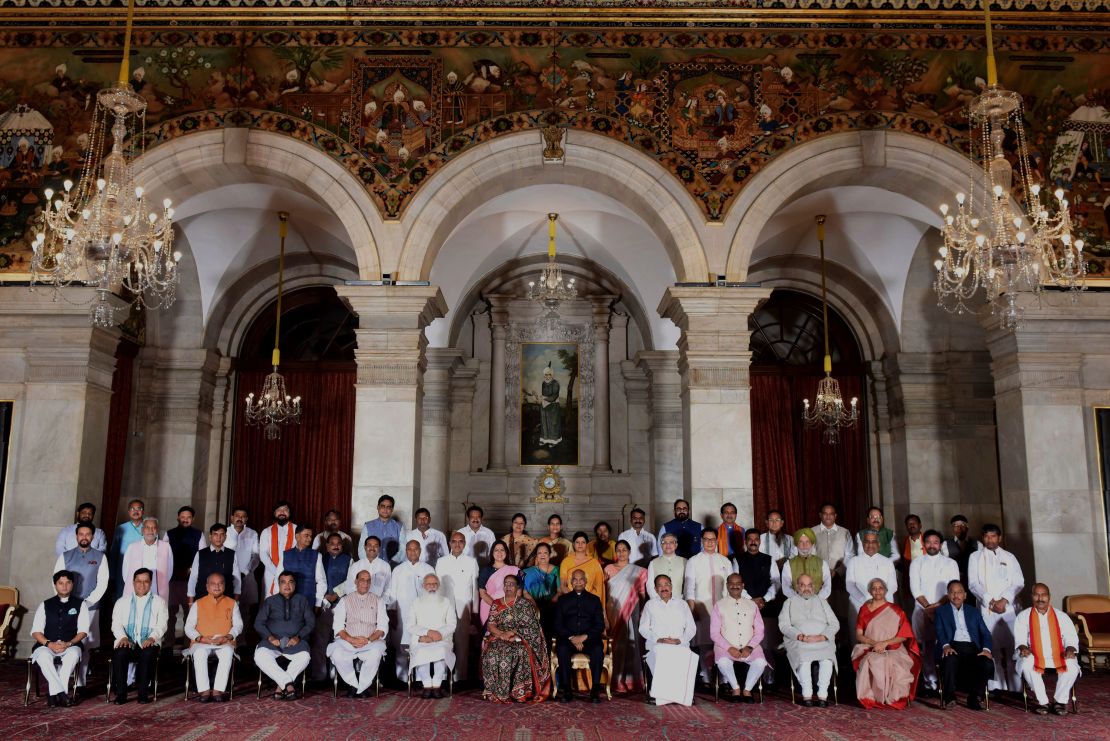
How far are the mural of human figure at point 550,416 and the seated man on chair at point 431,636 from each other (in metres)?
5.56

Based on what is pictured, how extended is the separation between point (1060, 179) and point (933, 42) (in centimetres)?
181

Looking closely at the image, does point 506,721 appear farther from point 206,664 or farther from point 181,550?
point 181,550

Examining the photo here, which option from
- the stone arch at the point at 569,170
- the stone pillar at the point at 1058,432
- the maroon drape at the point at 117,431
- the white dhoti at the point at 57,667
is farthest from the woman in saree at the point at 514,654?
the maroon drape at the point at 117,431

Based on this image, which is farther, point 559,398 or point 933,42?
point 559,398

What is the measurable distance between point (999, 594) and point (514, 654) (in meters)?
4.02

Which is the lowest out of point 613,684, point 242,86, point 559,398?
point 613,684

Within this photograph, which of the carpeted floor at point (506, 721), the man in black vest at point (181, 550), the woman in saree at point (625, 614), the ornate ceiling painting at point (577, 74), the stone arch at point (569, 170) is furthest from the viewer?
the ornate ceiling painting at point (577, 74)

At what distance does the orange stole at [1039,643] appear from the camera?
21.2ft

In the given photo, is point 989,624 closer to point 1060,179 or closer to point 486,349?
point 1060,179

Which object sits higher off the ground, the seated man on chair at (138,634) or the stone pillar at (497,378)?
the stone pillar at (497,378)

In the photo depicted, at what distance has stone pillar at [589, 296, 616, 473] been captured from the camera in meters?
12.6

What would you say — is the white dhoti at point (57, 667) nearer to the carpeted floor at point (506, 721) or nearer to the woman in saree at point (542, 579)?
the carpeted floor at point (506, 721)

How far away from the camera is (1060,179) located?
8742mm

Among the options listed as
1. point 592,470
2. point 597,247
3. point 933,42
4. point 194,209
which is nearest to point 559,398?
point 592,470
